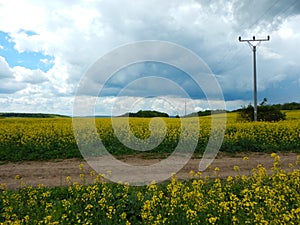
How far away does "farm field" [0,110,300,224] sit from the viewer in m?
5.08

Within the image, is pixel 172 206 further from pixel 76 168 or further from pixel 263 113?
pixel 263 113

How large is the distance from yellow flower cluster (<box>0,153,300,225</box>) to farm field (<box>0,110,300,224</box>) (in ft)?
0.06

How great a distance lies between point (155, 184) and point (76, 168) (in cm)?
415

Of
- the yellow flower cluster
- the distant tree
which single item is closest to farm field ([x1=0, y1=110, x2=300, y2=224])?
the yellow flower cluster

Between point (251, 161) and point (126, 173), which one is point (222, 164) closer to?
point (251, 161)

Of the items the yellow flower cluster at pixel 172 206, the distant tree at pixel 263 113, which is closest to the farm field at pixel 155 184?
the yellow flower cluster at pixel 172 206

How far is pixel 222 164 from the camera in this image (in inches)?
456

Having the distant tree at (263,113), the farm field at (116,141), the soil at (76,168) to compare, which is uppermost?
the distant tree at (263,113)

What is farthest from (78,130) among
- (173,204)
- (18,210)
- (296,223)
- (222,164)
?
(296,223)

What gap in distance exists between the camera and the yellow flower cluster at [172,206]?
473cm

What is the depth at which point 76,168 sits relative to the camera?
440 inches

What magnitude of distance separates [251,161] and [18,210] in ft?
29.1

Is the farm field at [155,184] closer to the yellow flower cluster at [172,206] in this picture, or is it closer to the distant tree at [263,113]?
the yellow flower cluster at [172,206]

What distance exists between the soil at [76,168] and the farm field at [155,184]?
32 mm
